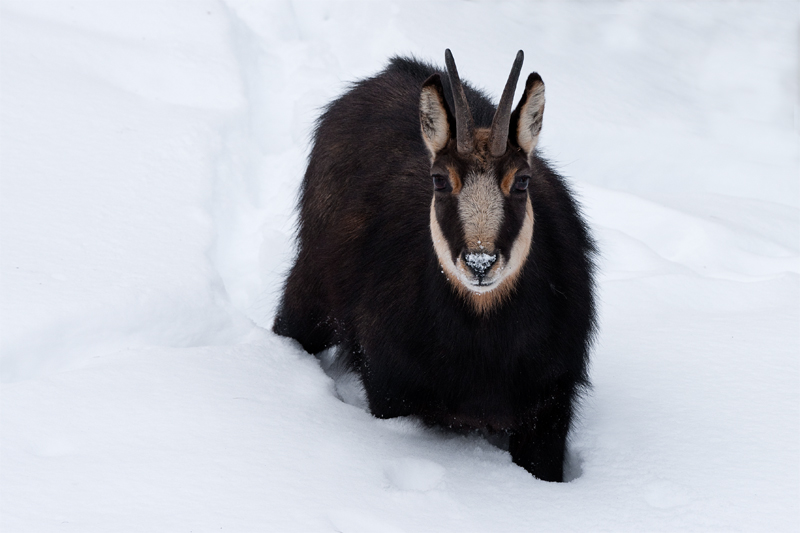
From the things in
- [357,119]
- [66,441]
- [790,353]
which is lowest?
[66,441]

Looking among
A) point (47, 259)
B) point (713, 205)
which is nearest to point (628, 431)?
point (47, 259)

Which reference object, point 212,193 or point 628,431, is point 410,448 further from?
point 212,193

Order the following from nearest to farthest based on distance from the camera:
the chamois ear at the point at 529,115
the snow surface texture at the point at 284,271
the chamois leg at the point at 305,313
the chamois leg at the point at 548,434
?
1. the snow surface texture at the point at 284,271
2. the chamois ear at the point at 529,115
3. the chamois leg at the point at 548,434
4. the chamois leg at the point at 305,313

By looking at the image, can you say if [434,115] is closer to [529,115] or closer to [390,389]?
[529,115]

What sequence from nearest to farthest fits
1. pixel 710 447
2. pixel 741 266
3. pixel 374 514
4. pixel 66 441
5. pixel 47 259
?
1. pixel 374 514
2. pixel 66 441
3. pixel 710 447
4. pixel 47 259
5. pixel 741 266

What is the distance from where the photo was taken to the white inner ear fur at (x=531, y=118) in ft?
12.0

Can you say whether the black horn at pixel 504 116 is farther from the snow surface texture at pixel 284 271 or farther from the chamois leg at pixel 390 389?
the snow surface texture at pixel 284 271

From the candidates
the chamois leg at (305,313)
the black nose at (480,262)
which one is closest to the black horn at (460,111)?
the black nose at (480,262)

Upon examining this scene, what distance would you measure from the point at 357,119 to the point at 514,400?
209 cm

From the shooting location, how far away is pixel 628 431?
14.0ft

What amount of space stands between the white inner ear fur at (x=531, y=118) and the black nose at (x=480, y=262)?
1.94ft

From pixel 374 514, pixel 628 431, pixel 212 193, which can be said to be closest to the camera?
pixel 374 514

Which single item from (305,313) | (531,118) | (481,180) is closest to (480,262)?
(481,180)

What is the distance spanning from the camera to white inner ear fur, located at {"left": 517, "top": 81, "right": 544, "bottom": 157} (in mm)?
3660
